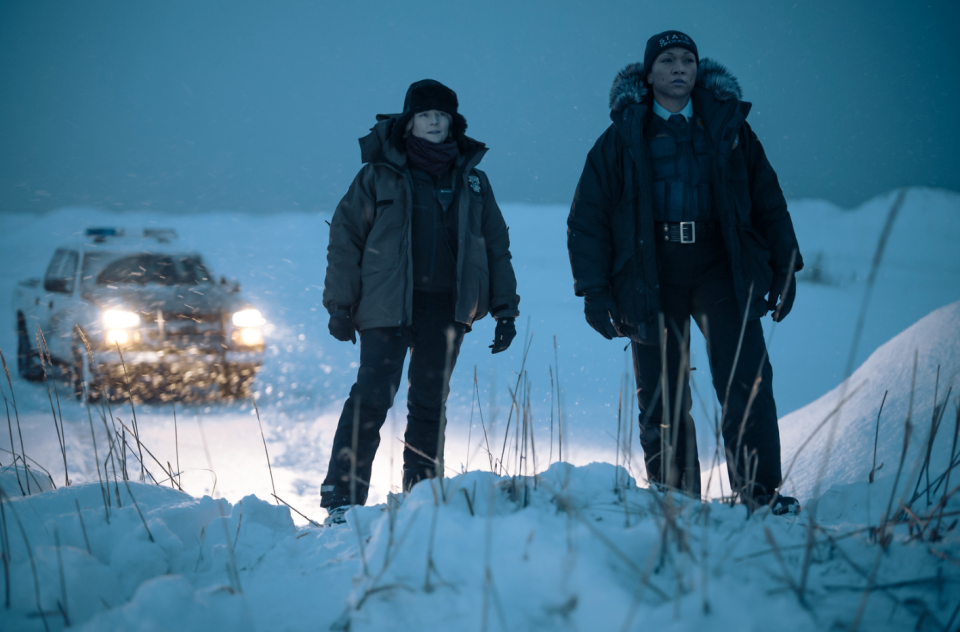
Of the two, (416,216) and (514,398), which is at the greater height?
(416,216)

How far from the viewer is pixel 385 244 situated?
226 centimetres

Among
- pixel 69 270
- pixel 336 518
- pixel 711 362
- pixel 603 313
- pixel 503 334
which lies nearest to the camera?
pixel 336 518

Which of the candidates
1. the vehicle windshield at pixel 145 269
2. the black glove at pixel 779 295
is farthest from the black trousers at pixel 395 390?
the vehicle windshield at pixel 145 269

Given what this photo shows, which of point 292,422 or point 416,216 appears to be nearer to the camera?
point 416,216

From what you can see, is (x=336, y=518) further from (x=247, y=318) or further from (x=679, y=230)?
(x=247, y=318)

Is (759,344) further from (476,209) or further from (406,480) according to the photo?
(406,480)

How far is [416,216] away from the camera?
7.64 ft

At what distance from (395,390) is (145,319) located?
298cm

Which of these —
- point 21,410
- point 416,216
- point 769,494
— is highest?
point 416,216

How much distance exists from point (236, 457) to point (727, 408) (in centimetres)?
340

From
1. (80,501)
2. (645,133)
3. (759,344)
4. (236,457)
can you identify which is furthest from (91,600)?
(236,457)

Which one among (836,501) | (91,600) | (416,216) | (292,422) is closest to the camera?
Answer: (91,600)

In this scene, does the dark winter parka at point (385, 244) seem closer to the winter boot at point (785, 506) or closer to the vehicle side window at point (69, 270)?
the winter boot at point (785, 506)

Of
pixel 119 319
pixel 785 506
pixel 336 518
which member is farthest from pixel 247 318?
pixel 785 506
